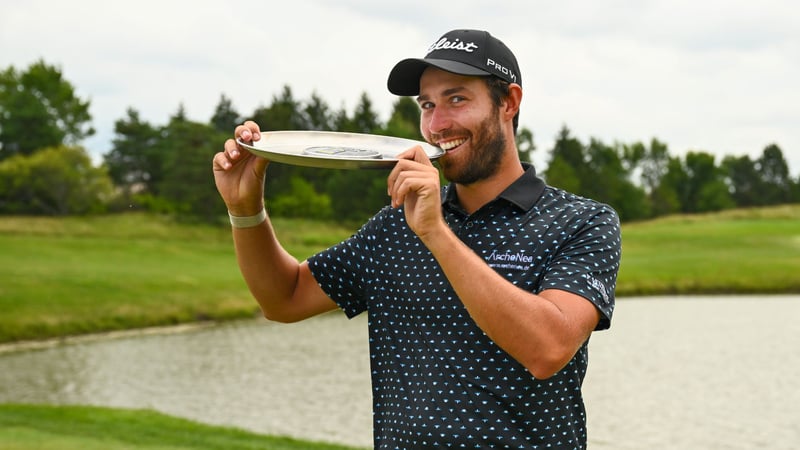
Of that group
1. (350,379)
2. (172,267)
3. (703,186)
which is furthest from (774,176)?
(350,379)

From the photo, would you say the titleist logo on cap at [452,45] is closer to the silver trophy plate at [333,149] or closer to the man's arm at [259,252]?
the silver trophy plate at [333,149]

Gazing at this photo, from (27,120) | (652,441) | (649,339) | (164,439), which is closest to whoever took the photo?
(164,439)

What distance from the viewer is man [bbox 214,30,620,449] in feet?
7.58

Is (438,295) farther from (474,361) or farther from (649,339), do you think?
(649,339)

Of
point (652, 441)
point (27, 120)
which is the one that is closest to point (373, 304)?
point (652, 441)

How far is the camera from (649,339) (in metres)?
26.6

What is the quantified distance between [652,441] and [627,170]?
Result: 93302mm

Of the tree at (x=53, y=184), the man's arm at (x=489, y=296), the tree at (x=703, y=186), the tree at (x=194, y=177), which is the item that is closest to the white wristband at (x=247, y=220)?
the man's arm at (x=489, y=296)

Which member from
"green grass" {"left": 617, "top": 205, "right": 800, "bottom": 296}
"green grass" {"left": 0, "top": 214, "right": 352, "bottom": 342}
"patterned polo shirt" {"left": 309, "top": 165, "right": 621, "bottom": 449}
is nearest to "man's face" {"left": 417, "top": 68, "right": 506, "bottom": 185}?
"patterned polo shirt" {"left": 309, "top": 165, "right": 621, "bottom": 449}

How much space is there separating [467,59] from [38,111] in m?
78.5

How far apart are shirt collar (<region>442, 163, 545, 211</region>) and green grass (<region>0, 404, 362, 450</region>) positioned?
811cm

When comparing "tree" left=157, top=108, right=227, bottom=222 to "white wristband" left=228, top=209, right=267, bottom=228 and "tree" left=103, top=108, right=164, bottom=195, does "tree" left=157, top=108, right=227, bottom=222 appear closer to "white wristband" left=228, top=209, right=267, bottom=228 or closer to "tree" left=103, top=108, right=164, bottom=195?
"tree" left=103, top=108, right=164, bottom=195

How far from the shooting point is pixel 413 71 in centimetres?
278

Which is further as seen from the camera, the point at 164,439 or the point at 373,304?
the point at 164,439
